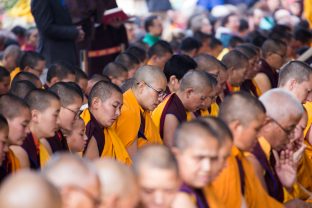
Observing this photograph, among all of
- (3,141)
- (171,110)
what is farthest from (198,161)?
(171,110)

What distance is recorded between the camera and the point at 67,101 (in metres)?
8.63

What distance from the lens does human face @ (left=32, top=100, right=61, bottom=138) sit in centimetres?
802

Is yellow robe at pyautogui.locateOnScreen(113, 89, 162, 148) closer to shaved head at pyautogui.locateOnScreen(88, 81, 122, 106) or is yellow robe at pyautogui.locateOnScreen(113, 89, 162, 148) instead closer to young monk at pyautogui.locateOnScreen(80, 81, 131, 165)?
young monk at pyautogui.locateOnScreen(80, 81, 131, 165)

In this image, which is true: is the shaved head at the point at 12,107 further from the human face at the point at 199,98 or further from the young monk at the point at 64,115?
the human face at the point at 199,98

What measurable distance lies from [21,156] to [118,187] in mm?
2785

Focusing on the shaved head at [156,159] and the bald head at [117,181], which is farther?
the shaved head at [156,159]

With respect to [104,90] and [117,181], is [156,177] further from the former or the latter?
[104,90]

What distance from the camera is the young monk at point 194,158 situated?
19.2 feet

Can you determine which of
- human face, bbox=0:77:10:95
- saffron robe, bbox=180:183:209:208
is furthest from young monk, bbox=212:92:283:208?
human face, bbox=0:77:10:95

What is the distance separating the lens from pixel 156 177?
5.38 metres

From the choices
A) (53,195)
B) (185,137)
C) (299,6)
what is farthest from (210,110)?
(299,6)

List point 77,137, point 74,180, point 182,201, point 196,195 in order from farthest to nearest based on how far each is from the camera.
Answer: point 77,137
point 196,195
point 182,201
point 74,180

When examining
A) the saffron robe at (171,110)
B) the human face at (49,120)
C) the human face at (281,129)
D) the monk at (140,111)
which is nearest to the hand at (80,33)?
the monk at (140,111)

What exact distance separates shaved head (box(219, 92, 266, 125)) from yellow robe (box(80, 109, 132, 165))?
185 centimetres
